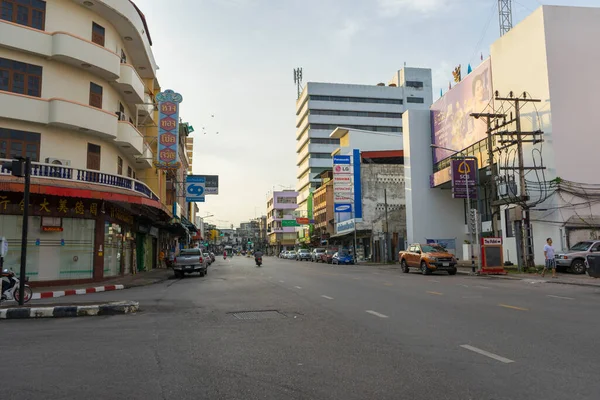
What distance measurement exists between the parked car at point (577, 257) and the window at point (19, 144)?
85.4 feet

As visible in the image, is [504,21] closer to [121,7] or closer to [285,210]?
[121,7]

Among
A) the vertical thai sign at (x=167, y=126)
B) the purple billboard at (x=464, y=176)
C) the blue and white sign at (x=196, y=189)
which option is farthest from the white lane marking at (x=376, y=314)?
the blue and white sign at (x=196, y=189)

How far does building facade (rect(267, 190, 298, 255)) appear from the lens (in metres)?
117

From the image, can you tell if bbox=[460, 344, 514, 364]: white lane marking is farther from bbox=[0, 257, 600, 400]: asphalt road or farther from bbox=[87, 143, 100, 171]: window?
bbox=[87, 143, 100, 171]: window

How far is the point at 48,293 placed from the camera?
57.4ft

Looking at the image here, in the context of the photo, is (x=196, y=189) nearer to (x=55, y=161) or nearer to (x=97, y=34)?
(x=97, y=34)

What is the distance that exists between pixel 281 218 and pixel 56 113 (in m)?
99.7

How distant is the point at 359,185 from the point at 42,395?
182 ft

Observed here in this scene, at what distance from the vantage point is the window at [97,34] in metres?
25.0

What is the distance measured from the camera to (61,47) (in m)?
22.4

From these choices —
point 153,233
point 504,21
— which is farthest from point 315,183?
point 153,233

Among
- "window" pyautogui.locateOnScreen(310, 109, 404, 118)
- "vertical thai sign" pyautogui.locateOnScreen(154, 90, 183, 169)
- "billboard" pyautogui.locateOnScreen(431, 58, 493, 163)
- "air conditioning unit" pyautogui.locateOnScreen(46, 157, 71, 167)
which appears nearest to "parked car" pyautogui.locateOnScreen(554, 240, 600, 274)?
"billboard" pyautogui.locateOnScreen(431, 58, 493, 163)

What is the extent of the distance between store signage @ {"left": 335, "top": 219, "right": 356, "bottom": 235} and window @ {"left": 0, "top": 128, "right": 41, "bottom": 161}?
120 ft

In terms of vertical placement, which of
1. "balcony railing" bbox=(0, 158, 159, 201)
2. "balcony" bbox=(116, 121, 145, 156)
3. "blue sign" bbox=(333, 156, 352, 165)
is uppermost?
"blue sign" bbox=(333, 156, 352, 165)
